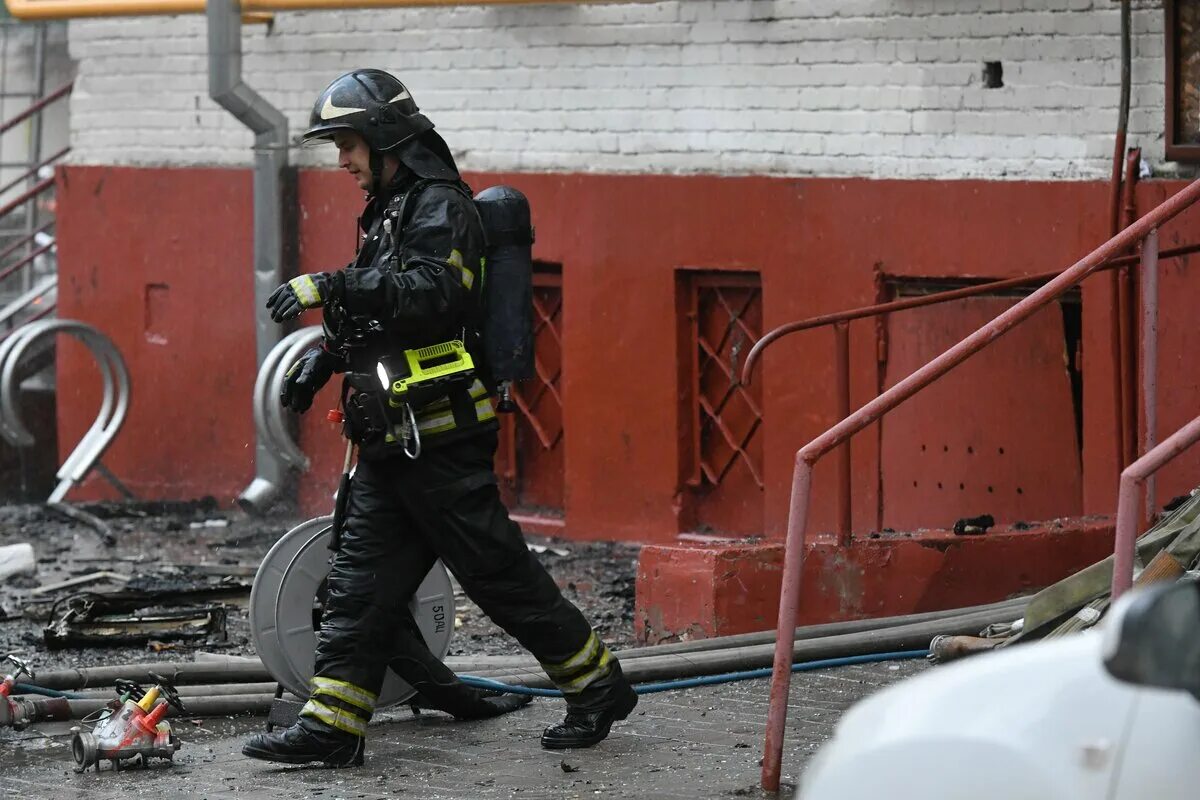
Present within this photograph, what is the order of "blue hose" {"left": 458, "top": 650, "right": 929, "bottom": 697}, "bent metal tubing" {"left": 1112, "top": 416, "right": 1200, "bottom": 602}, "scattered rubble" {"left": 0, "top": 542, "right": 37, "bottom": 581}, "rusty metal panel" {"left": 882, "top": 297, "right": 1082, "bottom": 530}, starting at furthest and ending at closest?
"rusty metal panel" {"left": 882, "top": 297, "right": 1082, "bottom": 530}
"scattered rubble" {"left": 0, "top": 542, "right": 37, "bottom": 581}
"blue hose" {"left": 458, "top": 650, "right": 929, "bottom": 697}
"bent metal tubing" {"left": 1112, "top": 416, "right": 1200, "bottom": 602}

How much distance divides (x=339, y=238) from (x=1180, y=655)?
9.84 meters

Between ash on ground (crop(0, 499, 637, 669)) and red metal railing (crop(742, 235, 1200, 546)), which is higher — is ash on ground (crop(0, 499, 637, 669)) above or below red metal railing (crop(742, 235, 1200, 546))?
below

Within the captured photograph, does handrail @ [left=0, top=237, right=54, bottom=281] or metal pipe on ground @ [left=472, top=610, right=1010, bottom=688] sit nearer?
metal pipe on ground @ [left=472, top=610, right=1010, bottom=688]

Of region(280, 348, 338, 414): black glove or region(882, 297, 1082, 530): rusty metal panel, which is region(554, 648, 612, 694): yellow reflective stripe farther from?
region(882, 297, 1082, 530): rusty metal panel

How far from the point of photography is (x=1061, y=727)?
3.19 m

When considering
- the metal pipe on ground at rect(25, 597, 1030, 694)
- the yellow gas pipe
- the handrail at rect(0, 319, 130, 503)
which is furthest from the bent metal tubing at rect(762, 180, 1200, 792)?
the handrail at rect(0, 319, 130, 503)

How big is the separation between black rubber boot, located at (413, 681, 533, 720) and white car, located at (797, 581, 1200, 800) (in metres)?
3.61

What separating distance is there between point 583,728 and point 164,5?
7.36 metres

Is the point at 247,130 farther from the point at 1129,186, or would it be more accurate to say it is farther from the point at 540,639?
the point at 540,639

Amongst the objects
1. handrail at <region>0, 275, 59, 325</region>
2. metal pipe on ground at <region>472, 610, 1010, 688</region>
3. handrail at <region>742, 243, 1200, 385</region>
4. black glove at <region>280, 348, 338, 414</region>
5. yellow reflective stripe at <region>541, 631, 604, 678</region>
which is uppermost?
handrail at <region>0, 275, 59, 325</region>

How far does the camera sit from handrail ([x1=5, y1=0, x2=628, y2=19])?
11.6 meters

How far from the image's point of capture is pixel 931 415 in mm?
10070

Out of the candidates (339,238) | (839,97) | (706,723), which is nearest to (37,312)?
(339,238)

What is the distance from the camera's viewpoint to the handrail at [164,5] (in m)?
11.6
